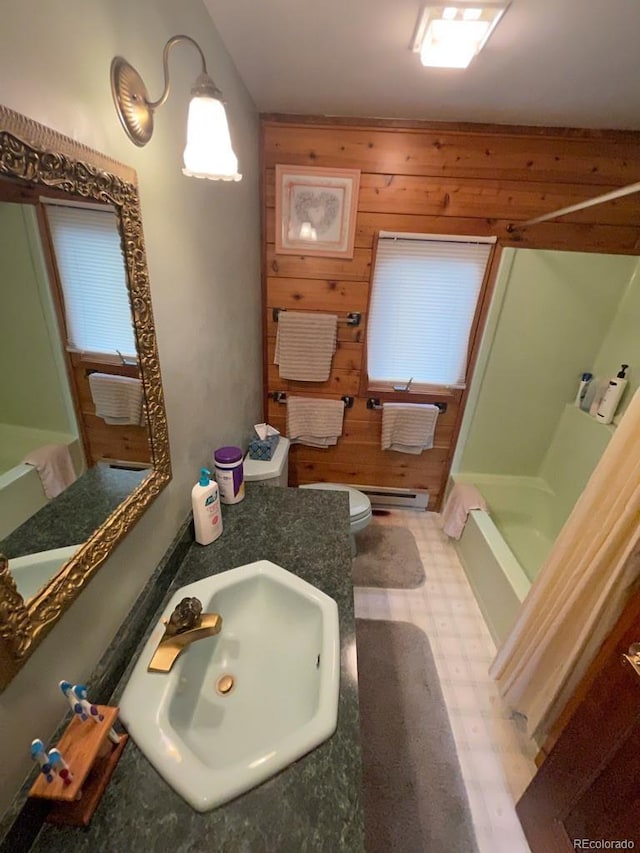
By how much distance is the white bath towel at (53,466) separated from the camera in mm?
623

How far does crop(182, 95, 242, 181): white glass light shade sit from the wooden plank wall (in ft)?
3.60

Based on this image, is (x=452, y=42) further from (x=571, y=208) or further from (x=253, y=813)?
(x=253, y=813)

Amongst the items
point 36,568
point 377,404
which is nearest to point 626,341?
point 377,404

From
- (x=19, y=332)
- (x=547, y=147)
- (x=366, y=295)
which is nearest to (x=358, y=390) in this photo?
(x=366, y=295)

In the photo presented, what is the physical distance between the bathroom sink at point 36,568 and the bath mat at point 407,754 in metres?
1.29

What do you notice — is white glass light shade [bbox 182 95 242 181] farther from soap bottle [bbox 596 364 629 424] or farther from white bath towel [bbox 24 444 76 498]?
soap bottle [bbox 596 364 629 424]

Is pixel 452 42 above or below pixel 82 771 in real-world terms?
above

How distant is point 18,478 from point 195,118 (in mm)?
843

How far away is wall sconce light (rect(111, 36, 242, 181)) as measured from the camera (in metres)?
0.72

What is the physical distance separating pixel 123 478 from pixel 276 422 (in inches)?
59.7

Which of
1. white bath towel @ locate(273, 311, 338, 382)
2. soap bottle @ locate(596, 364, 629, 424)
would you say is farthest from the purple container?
soap bottle @ locate(596, 364, 629, 424)

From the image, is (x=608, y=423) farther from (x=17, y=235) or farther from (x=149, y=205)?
(x=17, y=235)

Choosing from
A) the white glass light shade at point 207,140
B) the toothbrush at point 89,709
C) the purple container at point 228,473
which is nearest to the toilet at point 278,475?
the purple container at point 228,473

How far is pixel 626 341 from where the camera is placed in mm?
1861
